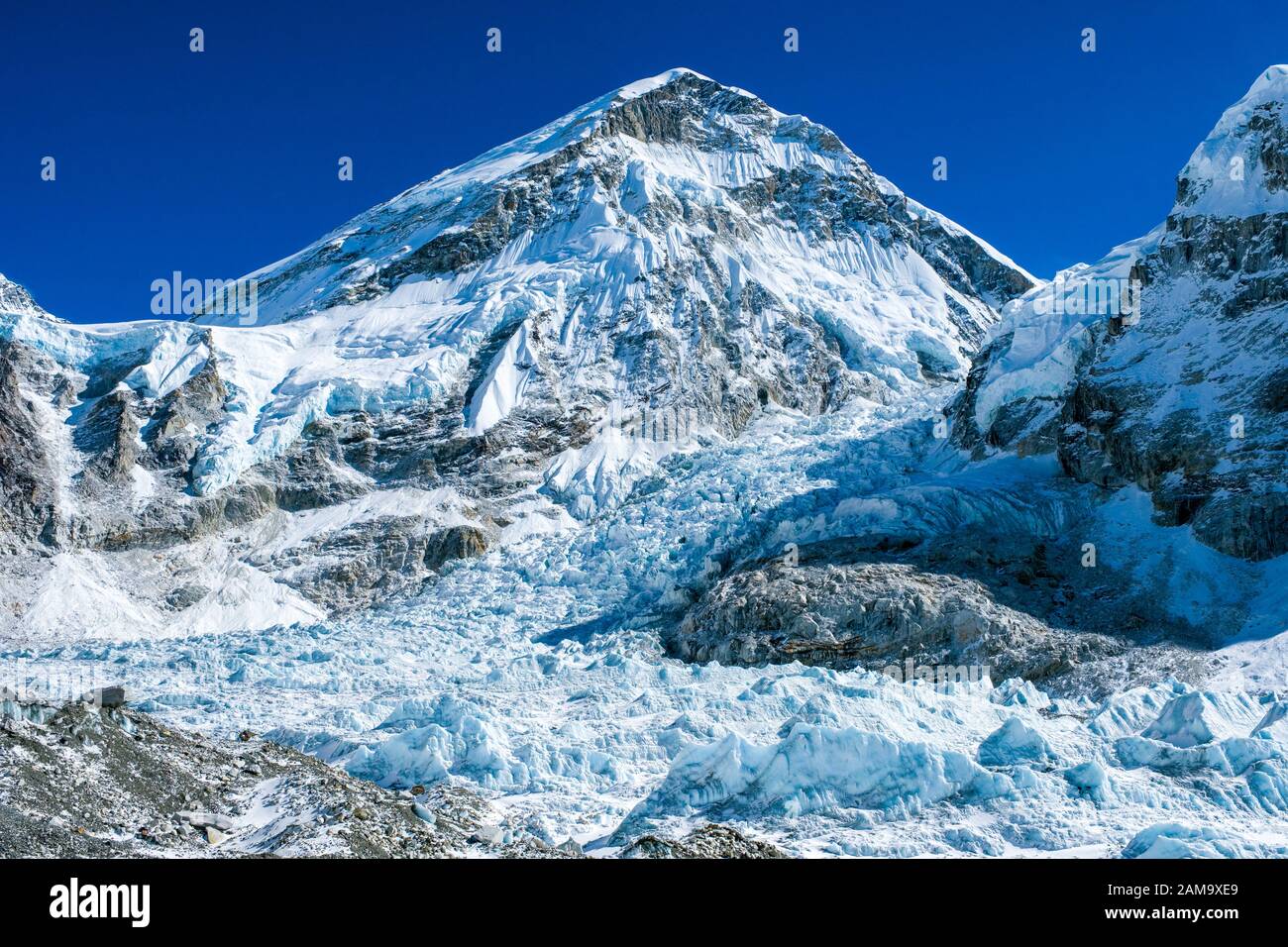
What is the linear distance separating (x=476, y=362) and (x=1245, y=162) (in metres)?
50.1

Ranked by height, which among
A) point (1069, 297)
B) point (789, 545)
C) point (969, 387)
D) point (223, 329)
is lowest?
point (789, 545)

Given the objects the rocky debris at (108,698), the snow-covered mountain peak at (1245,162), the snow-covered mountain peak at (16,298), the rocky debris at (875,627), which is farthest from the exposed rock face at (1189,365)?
the snow-covered mountain peak at (16,298)

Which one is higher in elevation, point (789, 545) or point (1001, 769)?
point (789, 545)

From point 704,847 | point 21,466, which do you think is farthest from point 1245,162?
point 21,466

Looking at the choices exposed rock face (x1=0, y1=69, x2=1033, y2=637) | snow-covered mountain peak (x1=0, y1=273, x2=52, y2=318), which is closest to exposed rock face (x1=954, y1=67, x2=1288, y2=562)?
exposed rock face (x1=0, y1=69, x2=1033, y2=637)

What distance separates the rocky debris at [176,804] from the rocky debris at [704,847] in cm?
234

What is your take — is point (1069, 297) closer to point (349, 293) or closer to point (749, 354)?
point (749, 354)

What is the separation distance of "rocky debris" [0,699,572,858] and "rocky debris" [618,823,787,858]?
7.69 feet

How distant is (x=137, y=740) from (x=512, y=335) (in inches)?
2644

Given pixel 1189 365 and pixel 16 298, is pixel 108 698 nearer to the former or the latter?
pixel 1189 365
